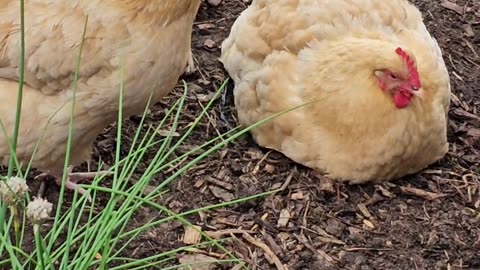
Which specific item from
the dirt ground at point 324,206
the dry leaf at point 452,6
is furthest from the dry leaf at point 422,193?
the dry leaf at point 452,6

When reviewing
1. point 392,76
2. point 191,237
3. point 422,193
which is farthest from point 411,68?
point 191,237

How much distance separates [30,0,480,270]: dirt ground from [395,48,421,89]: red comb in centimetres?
45

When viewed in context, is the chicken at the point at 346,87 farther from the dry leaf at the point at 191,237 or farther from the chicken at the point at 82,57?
the chicken at the point at 82,57

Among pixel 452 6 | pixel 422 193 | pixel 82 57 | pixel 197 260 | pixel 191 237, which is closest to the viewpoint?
pixel 82 57

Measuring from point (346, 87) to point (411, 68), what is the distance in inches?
9.8

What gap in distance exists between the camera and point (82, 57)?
256cm

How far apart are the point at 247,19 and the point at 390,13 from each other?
1.92 ft

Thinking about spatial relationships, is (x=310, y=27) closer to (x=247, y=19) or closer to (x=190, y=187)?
(x=247, y=19)

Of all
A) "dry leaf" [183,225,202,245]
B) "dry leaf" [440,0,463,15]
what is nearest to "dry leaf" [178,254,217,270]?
"dry leaf" [183,225,202,245]

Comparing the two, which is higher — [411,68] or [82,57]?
[82,57]

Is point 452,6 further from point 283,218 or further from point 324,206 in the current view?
point 283,218

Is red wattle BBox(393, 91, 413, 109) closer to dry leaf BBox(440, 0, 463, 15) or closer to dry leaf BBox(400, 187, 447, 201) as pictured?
dry leaf BBox(400, 187, 447, 201)

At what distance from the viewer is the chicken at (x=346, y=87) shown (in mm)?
3000

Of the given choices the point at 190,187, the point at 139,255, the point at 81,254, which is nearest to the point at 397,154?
the point at 190,187
